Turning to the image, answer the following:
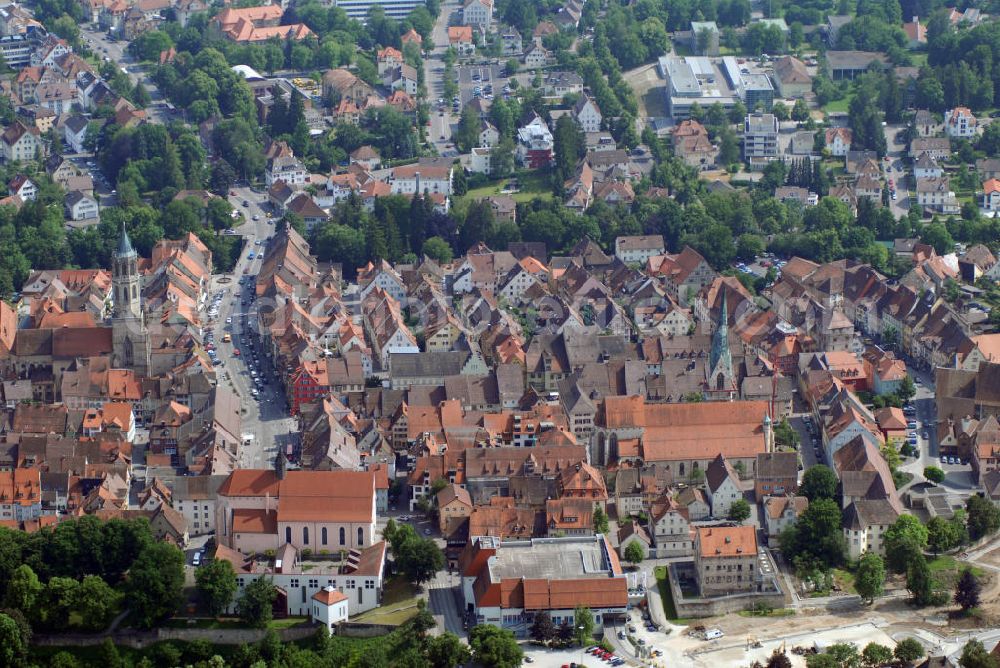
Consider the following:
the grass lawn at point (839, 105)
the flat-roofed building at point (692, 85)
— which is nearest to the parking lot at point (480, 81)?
the flat-roofed building at point (692, 85)

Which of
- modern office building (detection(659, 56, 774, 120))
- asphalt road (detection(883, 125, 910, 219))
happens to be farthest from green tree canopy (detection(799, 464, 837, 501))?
modern office building (detection(659, 56, 774, 120))

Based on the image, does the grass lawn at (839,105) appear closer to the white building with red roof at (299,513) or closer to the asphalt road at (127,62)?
the asphalt road at (127,62)

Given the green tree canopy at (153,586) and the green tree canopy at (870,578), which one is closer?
the green tree canopy at (153,586)

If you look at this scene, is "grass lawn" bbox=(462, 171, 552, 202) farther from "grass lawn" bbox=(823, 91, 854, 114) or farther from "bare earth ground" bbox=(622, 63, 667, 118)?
"grass lawn" bbox=(823, 91, 854, 114)

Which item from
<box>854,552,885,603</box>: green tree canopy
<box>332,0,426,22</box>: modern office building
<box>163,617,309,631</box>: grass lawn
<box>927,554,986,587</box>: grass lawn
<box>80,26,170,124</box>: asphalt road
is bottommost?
<box>163,617,309,631</box>: grass lawn

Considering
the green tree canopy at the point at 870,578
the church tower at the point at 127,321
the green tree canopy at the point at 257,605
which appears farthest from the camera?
the church tower at the point at 127,321

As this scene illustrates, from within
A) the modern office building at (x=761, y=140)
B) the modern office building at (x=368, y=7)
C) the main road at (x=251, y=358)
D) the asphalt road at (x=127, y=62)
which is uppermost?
the modern office building at (x=368, y=7)

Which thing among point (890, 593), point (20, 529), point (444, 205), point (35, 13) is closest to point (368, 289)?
point (444, 205)
